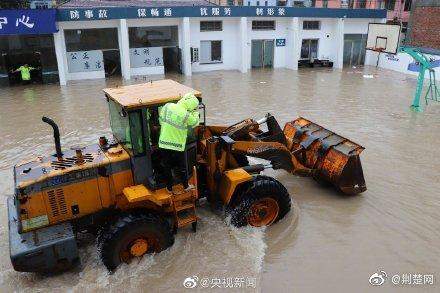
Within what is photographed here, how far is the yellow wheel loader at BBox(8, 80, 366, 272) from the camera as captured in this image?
15.9 ft

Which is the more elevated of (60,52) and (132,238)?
(60,52)

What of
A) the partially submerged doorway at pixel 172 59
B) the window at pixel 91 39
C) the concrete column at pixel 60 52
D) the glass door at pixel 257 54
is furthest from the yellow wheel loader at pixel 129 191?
the glass door at pixel 257 54

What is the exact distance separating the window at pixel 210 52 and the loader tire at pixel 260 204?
16.8 meters

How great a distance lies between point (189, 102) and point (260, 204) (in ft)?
6.88

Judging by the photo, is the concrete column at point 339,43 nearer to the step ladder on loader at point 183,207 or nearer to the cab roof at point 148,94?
the cab roof at point 148,94

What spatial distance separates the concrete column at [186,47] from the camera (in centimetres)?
2016

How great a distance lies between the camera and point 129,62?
779 inches

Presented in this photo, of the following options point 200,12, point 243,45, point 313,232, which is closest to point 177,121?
point 313,232

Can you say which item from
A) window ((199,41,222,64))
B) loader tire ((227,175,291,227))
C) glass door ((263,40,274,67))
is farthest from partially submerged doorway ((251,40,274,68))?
loader tire ((227,175,291,227))

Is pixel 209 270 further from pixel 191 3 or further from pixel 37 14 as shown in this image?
pixel 191 3

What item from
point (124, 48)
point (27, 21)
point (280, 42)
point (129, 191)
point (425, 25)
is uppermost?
point (27, 21)

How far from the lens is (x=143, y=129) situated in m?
5.07

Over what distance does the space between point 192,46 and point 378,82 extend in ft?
32.3

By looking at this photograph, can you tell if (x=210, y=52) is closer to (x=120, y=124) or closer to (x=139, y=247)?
(x=120, y=124)
